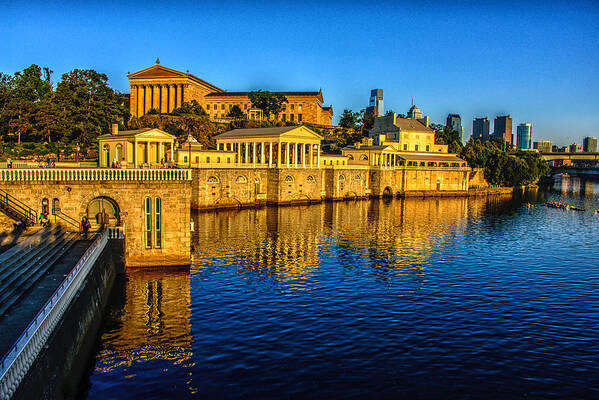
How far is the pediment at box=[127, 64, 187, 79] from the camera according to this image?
167m

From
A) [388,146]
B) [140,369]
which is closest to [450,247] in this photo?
[140,369]

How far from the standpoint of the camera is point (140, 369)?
74.9 ft

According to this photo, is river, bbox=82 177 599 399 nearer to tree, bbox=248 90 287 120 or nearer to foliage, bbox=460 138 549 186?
foliage, bbox=460 138 549 186

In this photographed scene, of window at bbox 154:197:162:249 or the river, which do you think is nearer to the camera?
the river

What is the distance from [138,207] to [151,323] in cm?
1232

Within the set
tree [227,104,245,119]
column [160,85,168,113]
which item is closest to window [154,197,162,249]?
tree [227,104,245,119]

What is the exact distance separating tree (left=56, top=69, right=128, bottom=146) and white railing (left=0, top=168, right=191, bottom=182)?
73.6 metres

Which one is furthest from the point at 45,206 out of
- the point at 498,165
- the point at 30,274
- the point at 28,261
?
the point at 498,165

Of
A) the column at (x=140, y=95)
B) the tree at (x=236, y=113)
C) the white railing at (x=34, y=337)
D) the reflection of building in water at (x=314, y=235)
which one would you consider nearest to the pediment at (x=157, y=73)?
the column at (x=140, y=95)

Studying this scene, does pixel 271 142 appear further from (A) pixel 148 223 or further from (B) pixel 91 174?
(B) pixel 91 174

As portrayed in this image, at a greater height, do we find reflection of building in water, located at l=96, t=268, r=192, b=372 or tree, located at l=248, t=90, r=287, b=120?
tree, located at l=248, t=90, r=287, b=120

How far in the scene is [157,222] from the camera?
3859 centimetres

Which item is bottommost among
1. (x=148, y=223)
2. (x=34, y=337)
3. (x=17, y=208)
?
(x=34, y=337)

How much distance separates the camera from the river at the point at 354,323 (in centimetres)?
2205
